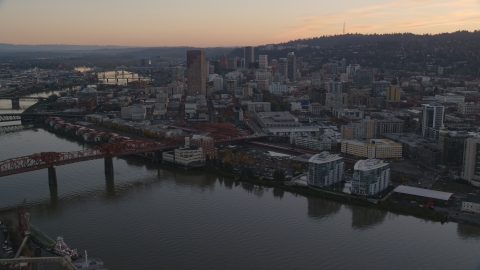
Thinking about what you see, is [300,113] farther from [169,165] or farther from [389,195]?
[389,195]

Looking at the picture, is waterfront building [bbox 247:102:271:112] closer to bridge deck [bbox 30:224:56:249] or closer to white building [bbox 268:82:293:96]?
white building [bbox 268:82:293:96]

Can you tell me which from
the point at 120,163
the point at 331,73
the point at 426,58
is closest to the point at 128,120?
the point at 120,163

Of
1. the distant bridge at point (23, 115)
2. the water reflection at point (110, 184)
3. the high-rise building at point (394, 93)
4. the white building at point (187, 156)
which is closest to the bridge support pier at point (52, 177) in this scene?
the water reflection at point (110, 184)

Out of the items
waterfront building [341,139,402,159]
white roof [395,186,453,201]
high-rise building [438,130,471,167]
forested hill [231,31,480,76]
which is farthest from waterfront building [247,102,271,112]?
forested hill [231,31,480,76]

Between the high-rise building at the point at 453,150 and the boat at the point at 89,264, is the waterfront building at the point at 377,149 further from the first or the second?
the boat at the point at 89,264

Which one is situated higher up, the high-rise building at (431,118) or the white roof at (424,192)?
the high-rise building at (431,118)

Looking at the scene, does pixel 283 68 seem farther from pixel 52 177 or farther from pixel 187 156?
pixel 52 177
